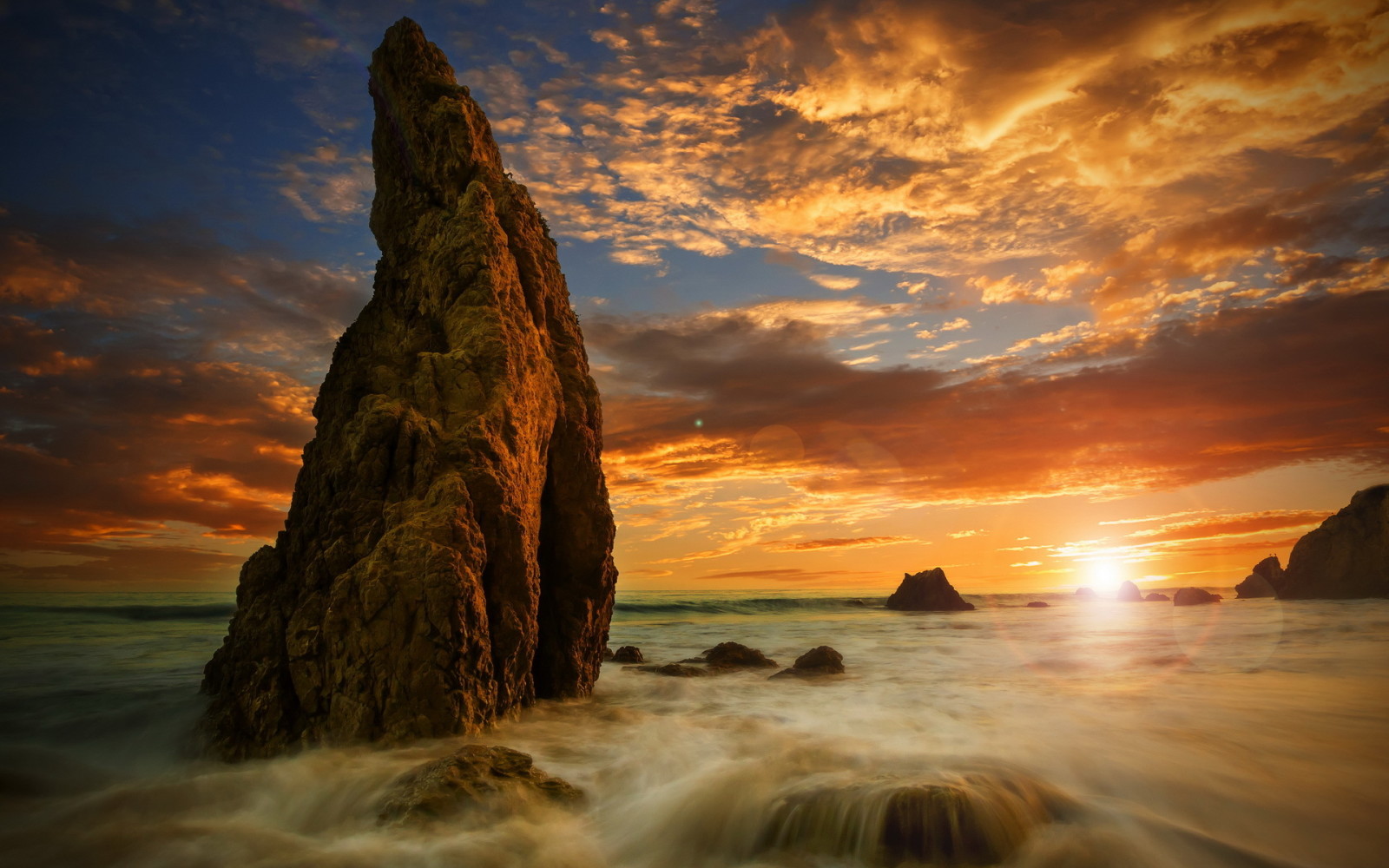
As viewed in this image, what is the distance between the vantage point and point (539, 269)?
12672mm

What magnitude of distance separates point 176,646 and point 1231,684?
28.6 m

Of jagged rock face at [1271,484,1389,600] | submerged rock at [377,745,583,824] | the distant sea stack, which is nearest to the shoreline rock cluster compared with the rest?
the distant sea stack

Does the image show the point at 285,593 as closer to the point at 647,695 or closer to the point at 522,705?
the point at 522,705

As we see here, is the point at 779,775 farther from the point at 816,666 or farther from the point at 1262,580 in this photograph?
the point at 1262,580

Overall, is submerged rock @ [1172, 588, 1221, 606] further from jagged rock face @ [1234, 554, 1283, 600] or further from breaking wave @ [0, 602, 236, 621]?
breaking wave @ [0, 602, 236, 621]

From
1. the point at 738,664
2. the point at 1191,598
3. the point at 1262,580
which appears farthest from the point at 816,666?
the point at 1262,580

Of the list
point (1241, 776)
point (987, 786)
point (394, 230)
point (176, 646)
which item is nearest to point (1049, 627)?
point (1241, 776)

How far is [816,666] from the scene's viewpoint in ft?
56.1

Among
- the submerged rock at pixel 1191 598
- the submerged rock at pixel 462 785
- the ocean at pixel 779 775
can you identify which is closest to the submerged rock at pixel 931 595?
the submerged rock at pixel 1191 598

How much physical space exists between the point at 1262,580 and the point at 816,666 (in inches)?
1853

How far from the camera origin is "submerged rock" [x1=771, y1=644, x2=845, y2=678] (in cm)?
1667

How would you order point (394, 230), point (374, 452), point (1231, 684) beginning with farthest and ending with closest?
point (1231, 684) → point (394, 230) → point (374, 452)

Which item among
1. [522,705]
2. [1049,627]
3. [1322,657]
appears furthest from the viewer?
[1049,627]

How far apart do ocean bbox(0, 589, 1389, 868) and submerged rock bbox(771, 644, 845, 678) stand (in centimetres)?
77
